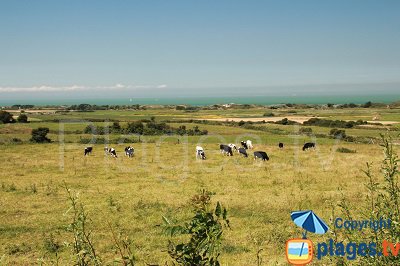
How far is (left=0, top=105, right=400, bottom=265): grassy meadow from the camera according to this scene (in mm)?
10289

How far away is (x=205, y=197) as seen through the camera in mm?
2818

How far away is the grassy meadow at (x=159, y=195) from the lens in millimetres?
10289

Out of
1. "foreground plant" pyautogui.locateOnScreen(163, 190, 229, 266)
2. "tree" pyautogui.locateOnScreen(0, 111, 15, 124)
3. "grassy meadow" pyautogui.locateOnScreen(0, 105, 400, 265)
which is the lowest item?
"grassy meadow" pyautogui.locateOnScreen(0, 105, 400, 265)

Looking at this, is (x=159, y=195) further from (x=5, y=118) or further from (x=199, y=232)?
(x=5, y=118)

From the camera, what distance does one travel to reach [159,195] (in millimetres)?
16344

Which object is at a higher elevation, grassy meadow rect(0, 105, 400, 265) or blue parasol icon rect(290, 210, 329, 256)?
blue parasol icon rect(290, 210, 329, 256)

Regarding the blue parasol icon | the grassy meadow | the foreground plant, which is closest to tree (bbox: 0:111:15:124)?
the grassy meadow

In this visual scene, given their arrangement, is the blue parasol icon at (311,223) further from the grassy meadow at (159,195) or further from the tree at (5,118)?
the tree at (5,118)

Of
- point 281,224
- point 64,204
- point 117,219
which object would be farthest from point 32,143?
point 281,224

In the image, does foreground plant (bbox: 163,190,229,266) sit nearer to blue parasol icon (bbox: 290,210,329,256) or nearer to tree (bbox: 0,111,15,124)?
blue parasol icon (bbox: 290,210,329,256)

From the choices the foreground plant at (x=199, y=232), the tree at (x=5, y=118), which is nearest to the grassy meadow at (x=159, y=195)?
the foreground plant at (x=199, y=232)

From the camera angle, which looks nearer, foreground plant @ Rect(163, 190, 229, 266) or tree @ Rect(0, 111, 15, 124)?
foreground plant @ Rect(163, 190, 229, 266)

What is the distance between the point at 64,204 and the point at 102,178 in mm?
5645

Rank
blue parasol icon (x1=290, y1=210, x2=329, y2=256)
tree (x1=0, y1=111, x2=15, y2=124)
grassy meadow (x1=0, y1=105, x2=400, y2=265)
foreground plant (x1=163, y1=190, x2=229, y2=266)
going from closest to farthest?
foreground plant (x1=163, y1=190, x2=229, y2=266)
blue parasol icon (x1=290, y1=210, x2=329, y2=256)
grassy meadow (x1=0, y1=105, x2=400, y2=265)
tree (x1=0, y1=111, x2=15, y2=124)
